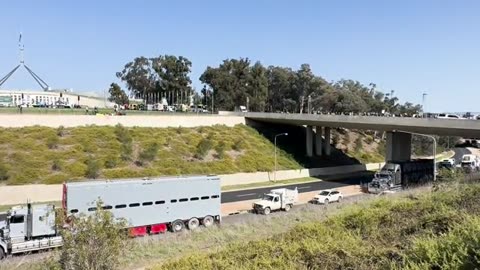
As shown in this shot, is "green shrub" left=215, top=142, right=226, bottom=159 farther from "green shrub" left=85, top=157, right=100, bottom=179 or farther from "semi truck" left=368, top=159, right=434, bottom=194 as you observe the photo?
"semi truck" left=368, top=159, right=434, bottom=194

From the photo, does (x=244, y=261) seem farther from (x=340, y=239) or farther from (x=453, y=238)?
(x=453, y=238)

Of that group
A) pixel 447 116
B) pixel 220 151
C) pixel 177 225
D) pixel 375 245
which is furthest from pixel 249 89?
pixel 375 245

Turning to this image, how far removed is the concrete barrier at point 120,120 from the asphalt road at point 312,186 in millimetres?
20964

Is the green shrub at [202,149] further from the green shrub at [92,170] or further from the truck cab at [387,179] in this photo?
the truck cab at [387,179]

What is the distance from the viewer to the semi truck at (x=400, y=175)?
51.0 metres

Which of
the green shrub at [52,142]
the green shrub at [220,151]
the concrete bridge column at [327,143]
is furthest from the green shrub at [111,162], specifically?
the concrete bridge column at [327,143]

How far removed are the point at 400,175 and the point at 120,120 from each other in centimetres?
3986

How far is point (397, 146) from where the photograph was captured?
64.9m

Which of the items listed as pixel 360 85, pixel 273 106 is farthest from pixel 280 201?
pixel 360 85

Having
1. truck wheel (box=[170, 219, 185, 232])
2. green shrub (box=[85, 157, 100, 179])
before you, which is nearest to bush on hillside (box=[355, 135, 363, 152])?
green shrub (box=[85, 157, 100, 179])

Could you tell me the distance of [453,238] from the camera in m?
10.3

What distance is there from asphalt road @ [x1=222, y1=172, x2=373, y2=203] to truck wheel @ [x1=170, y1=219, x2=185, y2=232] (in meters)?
14.7

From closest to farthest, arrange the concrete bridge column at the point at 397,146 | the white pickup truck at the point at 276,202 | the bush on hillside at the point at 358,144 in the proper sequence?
the white pickup truck at the point at 276,202, the concrete bridge column at the point at 397,146, the bush on hillside at the point at 358,144

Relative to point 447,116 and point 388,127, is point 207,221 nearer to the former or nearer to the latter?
point 447,116
